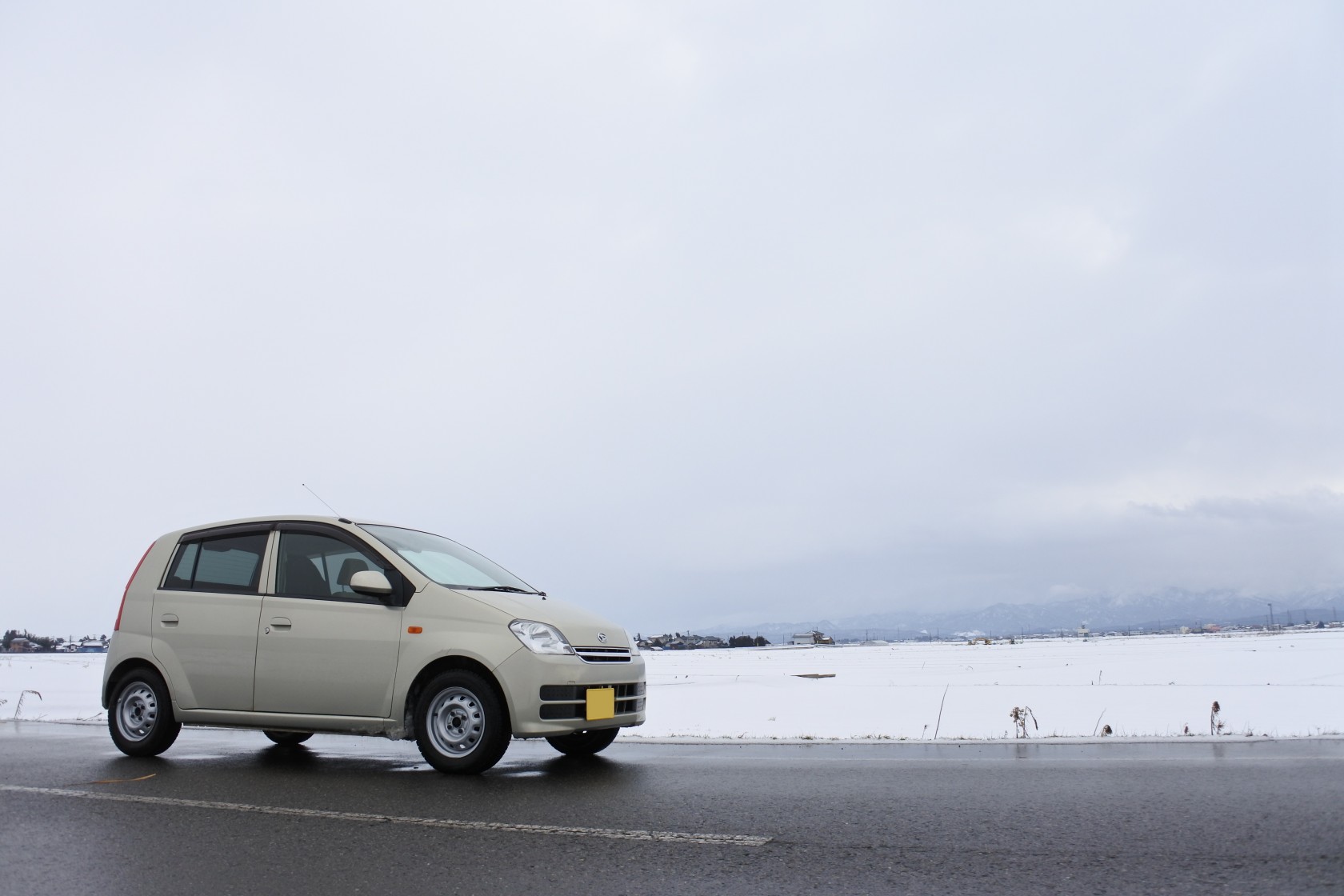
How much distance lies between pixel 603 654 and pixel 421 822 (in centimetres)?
234

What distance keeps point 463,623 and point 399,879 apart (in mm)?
3084

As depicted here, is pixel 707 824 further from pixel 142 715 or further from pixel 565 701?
pixel 142 715

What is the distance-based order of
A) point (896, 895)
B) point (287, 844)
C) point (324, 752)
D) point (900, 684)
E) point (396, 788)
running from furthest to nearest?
point (900, 684) → point (324, 752) → point (396, 788) → point (287, 844) → point (896, 895)

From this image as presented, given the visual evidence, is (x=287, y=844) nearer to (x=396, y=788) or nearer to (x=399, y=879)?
(x=399, y=879)

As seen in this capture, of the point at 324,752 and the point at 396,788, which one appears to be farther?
the point at 324,752

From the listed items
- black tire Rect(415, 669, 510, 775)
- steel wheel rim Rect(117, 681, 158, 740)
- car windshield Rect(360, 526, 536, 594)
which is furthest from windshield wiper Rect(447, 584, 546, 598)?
steel wheel rim Rect(117, 681, 158, 740)

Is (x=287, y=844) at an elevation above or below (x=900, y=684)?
above

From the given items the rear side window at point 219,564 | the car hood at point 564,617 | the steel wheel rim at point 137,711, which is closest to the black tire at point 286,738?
the steel wheel rim at point 137,711

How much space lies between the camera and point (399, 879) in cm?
400

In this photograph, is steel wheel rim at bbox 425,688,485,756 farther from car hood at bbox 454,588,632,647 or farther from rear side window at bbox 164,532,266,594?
rear side window at bbox 164,532,266,594

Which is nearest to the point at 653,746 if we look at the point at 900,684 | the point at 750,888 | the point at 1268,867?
the point at 750,888

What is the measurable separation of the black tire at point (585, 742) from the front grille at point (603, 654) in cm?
68

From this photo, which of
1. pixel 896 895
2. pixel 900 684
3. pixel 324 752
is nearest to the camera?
pixel 896 895

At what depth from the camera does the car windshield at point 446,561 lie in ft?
24.8
